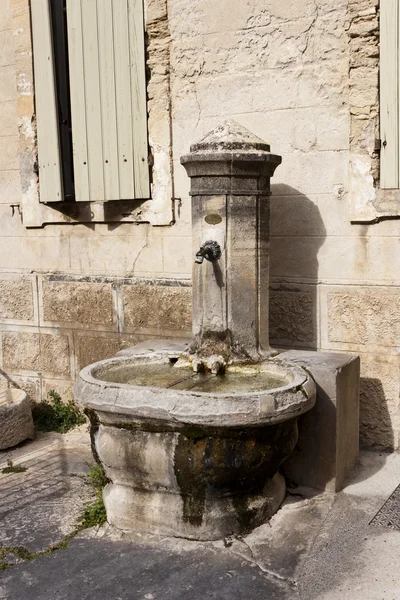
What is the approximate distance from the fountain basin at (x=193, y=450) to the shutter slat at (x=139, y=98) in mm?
1852

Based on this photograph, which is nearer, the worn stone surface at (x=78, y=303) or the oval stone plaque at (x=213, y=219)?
the oval stone plaque at (x=213, y=219)

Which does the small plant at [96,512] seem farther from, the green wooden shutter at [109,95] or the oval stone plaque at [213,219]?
the green wooden shutter at [109,95]

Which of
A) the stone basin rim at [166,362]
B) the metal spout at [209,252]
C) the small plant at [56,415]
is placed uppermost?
the metal spout at [209,252]

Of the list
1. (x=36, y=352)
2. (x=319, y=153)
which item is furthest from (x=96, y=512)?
(x=319, y=153)

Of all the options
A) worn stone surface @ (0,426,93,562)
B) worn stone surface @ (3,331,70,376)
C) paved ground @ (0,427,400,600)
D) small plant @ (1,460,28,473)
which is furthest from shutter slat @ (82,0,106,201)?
paved ground @ (0,427,400,600)

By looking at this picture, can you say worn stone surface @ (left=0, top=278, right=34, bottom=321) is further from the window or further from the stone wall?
the window

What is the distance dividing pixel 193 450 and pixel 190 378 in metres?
0.68

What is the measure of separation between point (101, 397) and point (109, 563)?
82 centimetres

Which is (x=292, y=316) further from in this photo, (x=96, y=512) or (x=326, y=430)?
(x=96, y=512)

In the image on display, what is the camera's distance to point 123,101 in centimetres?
520

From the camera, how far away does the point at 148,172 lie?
5191mm

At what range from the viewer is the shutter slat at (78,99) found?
5.27m

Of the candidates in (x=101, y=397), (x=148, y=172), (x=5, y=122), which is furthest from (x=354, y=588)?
(x=5, y=122)

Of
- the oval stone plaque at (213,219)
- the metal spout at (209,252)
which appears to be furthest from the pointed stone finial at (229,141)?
the metal spout at (209,252)
